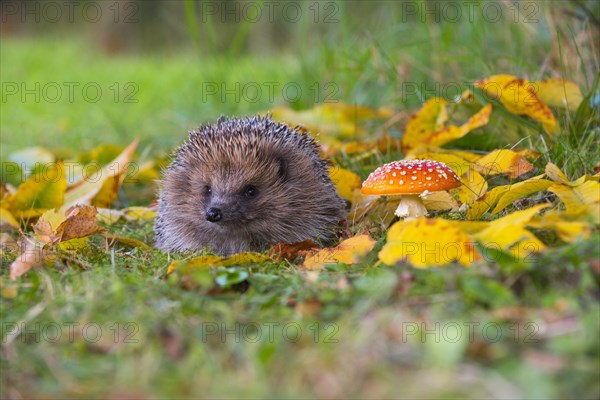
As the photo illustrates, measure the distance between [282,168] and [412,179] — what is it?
3.97ft

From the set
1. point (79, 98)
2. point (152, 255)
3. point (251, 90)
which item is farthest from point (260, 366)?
point (79, 98)

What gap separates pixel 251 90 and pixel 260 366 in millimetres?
7889

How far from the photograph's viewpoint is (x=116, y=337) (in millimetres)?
2730

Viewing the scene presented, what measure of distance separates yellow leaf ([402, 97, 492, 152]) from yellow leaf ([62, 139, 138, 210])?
2083 mm

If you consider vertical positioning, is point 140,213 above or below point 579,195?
below

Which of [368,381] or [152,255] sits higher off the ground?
[368,381]

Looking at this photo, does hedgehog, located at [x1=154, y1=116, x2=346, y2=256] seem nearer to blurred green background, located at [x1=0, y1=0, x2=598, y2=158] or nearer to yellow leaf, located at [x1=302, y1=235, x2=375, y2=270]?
yellow leaf, located at [x1=302, y1=235, x2=375, y2=270]

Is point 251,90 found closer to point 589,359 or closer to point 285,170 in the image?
point 285,170

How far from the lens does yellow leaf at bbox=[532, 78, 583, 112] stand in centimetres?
518

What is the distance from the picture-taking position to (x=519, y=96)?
192 inches

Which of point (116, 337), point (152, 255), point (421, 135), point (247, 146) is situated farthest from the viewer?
point (421, 135)

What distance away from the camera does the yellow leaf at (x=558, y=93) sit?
5184mm

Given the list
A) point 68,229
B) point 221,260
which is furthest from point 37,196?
point 221,260

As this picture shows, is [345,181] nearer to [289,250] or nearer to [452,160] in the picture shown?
[452,160]
